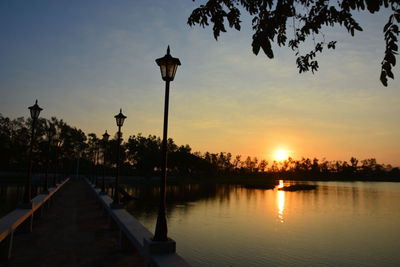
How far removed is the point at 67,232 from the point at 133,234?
5324mm

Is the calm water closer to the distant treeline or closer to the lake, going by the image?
the lake

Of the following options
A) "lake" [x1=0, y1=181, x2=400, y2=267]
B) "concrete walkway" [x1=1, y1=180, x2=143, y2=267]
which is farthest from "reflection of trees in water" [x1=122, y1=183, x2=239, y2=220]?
"concrete walkway" [x1=1, y1=180, x2=143, y2=267]

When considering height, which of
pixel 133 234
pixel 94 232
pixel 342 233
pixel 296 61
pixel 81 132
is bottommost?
pixel 342 233

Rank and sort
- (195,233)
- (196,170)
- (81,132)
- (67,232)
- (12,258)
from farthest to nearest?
(196,170)
(81,132)
(195,233)
(67,232)
(12,258)

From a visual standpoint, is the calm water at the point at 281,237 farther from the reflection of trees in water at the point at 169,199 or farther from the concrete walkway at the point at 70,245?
the concrete walkway at the point at 70,245

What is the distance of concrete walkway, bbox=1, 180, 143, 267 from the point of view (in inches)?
360

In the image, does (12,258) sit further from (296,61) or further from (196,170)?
(196,170)

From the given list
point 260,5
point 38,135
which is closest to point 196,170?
point 38,135

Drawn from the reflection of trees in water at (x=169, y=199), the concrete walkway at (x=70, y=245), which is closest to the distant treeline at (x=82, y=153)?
the reflection of trees in water at (x=169, y=199)

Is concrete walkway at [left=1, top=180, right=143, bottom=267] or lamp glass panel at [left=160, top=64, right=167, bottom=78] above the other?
lamp glass panel at [left=160, top=64, right=167, bottom=78]

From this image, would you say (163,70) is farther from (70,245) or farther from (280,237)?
(280,237)

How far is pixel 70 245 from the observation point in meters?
10.9

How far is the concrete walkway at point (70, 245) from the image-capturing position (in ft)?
30.0

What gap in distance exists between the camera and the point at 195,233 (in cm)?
2484
